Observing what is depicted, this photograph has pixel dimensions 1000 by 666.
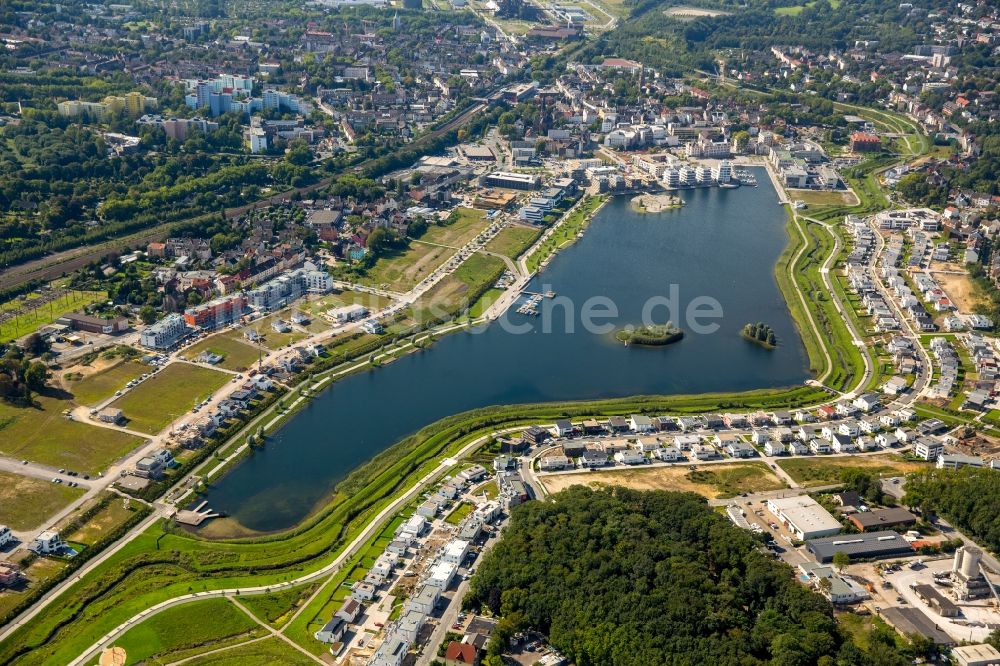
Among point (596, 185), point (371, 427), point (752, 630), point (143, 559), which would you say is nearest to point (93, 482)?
point (143, 559)

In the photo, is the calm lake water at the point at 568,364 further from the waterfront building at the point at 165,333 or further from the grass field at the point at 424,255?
the waterfront building at the point at 165,333

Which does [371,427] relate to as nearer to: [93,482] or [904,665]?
[93,482]

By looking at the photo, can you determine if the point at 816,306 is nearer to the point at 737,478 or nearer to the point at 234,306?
the point at 737,478

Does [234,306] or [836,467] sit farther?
[234,306]

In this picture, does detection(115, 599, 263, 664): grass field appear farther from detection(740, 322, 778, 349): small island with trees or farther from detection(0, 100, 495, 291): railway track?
detection(740, 322, 778, 349): small island with trees

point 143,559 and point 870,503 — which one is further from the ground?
point 870,503

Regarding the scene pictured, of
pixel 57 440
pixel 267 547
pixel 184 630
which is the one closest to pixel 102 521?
pixel 267 547

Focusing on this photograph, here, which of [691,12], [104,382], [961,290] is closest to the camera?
[104,382]
